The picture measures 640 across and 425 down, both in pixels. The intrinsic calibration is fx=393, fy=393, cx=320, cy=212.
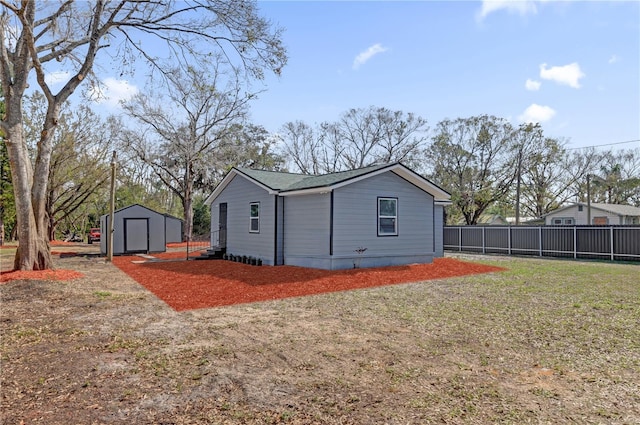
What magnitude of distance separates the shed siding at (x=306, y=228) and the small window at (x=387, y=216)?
210cm

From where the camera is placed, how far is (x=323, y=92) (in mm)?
16641

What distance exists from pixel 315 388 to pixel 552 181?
40.5 meters

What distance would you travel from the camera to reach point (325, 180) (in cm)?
1341

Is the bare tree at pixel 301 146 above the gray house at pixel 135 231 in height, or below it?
above

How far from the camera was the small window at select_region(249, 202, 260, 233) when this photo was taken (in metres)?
15.1

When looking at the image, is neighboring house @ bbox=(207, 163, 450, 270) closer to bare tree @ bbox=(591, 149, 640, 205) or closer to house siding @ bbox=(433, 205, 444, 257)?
house siding @ bbox=(433, 205, 444, 257)

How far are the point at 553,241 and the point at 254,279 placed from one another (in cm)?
1541

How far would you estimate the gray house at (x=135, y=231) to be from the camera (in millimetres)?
19391

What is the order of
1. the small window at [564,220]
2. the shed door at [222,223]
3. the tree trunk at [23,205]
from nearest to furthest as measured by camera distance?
1. the tree trunk at [23,205]
2. the shed door at [222,223]
3. the small window at [564,220]

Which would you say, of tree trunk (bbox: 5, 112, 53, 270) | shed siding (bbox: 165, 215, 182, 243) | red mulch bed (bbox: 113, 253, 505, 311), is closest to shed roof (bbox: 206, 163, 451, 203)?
red mulch bed (bbox: 113, 253, 505, 311)

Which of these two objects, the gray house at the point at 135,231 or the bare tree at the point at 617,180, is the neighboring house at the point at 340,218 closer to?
the gray house at the point at 135,231

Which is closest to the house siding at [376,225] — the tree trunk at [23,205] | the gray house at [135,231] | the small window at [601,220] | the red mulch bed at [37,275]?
the red mulch bed at [37,275]

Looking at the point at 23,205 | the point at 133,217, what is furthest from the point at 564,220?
the point at 23,205

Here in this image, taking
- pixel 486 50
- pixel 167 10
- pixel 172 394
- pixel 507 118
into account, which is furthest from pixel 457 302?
pixel 507 118
